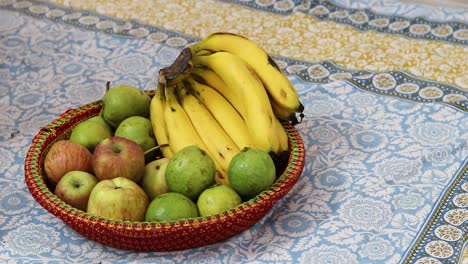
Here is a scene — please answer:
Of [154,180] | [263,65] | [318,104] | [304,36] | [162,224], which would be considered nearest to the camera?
[162,224]

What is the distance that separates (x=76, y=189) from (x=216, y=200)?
222mm

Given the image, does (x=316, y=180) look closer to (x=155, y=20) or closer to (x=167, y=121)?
(x=167, y=121)

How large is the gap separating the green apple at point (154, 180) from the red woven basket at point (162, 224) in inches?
3.9

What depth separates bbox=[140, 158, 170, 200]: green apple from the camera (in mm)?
1335

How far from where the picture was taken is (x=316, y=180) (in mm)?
1487

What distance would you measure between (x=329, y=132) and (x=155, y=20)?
72 cm

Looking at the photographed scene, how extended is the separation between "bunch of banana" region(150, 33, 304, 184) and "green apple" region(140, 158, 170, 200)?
2.1 inches

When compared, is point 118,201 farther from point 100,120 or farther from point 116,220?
point 100,120

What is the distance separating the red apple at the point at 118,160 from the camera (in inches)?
51.4

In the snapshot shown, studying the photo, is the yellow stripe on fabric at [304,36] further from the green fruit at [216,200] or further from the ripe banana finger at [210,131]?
the green fruit at [216,200]

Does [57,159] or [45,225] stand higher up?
[57,159]

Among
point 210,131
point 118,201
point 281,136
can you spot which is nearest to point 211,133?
point 210,131

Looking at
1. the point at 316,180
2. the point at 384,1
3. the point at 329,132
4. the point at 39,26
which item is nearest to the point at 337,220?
the point at 316,180

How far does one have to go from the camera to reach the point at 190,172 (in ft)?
4.20
